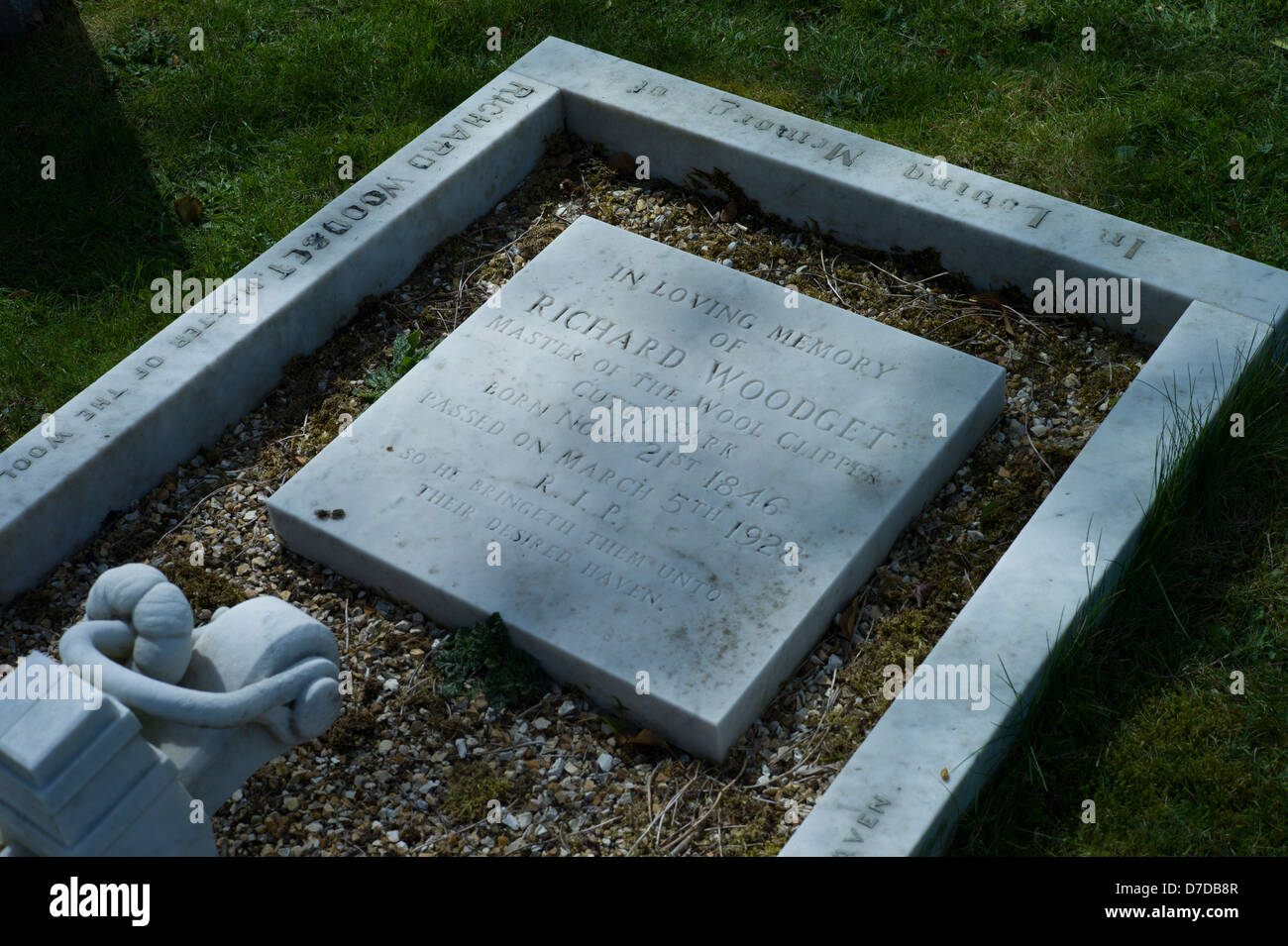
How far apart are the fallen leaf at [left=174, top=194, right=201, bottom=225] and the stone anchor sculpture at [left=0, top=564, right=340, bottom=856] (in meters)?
2.49

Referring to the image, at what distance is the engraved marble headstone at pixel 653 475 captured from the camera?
3.47 metres

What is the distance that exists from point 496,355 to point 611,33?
2.30m

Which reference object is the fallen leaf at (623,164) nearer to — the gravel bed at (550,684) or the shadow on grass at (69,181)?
the gravel bed at (550,684)

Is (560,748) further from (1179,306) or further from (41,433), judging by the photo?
(1179,306)

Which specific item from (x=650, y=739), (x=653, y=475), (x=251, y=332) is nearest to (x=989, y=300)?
(x=653, y=475)

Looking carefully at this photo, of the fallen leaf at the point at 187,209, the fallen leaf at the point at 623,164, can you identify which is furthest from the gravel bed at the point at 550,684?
the fallen leaf at the point at 187,209

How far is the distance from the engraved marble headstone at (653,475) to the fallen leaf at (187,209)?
4.73 feet

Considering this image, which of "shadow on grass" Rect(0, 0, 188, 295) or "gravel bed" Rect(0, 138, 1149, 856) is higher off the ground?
"shadow on grass" Rect(0, 0, 188, 295)

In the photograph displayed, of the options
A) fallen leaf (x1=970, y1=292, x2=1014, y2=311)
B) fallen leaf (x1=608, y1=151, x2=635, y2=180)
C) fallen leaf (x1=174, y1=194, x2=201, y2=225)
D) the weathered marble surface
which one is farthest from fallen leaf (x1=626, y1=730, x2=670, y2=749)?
fallen leaf (x1=174, y1=194, x2=201, y2=225)

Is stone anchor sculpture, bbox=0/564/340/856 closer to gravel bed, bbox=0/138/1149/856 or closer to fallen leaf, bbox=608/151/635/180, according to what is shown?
gravel bed, bbox=0/138/1149/856

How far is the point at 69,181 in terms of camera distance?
207 inches

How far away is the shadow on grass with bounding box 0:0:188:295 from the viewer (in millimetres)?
4906
